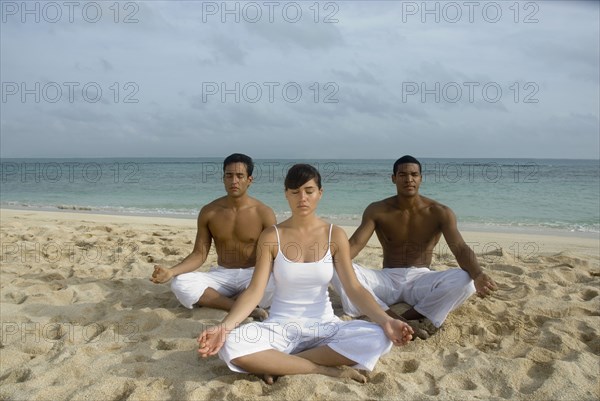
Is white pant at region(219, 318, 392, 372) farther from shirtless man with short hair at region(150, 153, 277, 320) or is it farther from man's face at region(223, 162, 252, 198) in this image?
man's face at region(223, 162, 252, 198)

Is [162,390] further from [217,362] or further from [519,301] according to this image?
[519,301]

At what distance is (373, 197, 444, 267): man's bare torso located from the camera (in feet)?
16.4

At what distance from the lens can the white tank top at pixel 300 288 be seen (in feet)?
11.6

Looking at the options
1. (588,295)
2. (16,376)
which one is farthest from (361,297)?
(588,295)

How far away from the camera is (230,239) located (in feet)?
17.4

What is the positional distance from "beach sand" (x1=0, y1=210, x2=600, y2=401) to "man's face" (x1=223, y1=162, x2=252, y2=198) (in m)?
1.14

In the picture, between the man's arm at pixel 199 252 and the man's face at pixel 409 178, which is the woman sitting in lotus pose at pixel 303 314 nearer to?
the man's face at pixel 409 178

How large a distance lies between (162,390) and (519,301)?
11.4 feet

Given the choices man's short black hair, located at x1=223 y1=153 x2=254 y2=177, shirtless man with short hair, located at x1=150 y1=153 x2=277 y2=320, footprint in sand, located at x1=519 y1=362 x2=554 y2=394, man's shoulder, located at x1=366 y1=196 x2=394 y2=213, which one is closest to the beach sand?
footprint in sand, located at x1=519 y1=362 x2=554 y2=394

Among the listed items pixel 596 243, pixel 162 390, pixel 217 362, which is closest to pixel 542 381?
pixel 217 362

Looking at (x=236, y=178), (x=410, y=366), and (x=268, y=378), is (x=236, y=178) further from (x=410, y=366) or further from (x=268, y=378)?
(x=410, y=366)

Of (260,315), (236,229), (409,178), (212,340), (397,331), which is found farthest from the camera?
(236,229)

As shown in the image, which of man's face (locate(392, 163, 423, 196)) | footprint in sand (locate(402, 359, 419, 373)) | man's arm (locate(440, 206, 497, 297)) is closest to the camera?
footprint in sand (locate(402, 359, 419, 373))

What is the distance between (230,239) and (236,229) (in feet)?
0.43
